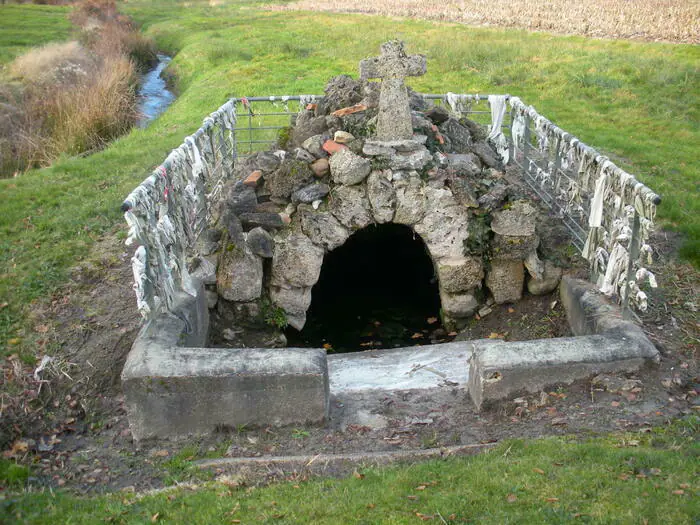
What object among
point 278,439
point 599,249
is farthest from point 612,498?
point 599,249

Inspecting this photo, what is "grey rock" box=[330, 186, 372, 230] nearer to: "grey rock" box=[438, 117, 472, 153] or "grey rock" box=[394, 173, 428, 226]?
"grey rock" box=[394, 173, 428, 226]

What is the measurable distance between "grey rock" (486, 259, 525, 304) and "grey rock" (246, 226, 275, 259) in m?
2.68

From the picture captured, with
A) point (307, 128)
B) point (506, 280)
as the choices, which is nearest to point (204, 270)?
point (307, 128)

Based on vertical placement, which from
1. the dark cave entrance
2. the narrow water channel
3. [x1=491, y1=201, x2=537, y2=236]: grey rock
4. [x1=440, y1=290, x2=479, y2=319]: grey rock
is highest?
[x1=491, y1=201, x2=537, y2=236]: grey rock

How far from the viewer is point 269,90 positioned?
18141mm

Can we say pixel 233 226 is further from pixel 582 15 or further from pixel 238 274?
pixel 582 15

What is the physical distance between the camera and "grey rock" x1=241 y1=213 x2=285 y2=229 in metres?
7.61

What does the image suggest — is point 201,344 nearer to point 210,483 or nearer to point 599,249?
point 210,483

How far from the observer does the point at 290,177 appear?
7.65m

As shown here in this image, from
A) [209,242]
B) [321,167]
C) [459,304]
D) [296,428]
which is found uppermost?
[321,167]

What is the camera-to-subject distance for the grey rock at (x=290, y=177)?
765 centimetres

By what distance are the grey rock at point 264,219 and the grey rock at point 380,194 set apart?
109 centimetres

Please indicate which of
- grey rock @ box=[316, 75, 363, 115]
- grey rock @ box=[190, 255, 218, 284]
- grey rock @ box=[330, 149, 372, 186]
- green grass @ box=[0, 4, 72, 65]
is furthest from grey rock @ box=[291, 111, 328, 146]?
green grass @ box=[0, 4, 72, 65]

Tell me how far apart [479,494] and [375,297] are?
5817 millimetres
